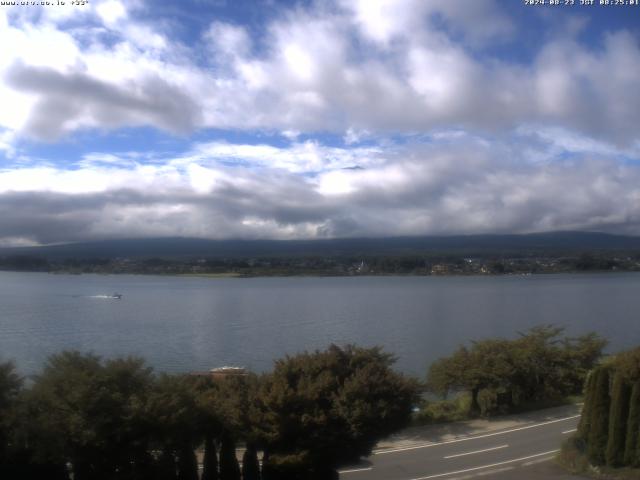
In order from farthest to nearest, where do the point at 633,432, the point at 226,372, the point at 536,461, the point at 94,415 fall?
the point at 226,372
the point at 536,461
the point at 633,432
the point at 94,415

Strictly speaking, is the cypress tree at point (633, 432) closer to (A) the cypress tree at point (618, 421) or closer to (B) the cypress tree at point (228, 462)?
(A) the cypress tree at point (618, 421)

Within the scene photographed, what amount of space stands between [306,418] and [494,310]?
6025 cm

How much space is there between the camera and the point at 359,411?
13508 millimetres

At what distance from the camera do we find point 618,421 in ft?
48.7

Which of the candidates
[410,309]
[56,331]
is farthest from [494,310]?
[56,331]

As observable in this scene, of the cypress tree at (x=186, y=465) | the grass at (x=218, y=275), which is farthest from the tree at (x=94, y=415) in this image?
the grass at (x=218, y=275)

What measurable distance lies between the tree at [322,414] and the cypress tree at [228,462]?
0.67 m

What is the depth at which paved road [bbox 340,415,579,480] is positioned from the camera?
1566cm

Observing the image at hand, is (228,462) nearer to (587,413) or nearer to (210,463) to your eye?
(210,463)

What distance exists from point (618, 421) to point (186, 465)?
363 inches

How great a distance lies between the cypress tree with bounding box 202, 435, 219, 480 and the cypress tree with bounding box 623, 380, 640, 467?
871cm

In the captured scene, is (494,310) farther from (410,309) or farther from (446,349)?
(446,349)

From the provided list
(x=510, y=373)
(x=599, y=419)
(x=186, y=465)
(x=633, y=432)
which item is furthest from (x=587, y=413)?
(x=510, y=373)

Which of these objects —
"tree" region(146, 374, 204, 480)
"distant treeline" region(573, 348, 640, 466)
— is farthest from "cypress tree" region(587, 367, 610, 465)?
"tree" region(146, 374, 204, 480)
